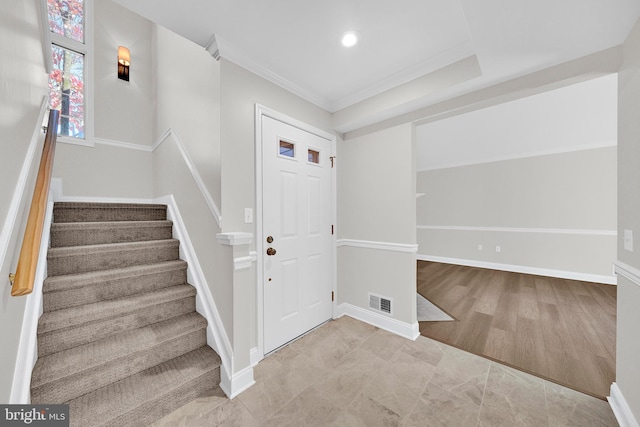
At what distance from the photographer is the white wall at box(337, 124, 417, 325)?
2.41m

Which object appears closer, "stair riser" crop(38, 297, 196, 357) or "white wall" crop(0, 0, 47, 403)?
"white wall" crop(0, 0, 47, 403)

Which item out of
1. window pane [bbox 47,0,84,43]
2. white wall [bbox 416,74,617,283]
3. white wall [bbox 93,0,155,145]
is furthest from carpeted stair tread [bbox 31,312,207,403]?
white wall [bbox 416,74,617,283]

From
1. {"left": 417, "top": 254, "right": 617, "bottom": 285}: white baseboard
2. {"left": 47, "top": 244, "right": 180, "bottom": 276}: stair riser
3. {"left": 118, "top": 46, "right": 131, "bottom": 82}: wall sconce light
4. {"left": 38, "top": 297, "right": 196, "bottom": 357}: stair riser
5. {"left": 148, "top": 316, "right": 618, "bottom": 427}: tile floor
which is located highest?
{"left": 118, "top": 46, "right": 131, "bottom": 82}: wall sconce light

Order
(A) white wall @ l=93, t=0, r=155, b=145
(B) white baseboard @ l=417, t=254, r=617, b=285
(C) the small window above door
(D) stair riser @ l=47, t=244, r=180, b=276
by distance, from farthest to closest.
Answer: (B) white baseboard @ l=417, t=254, r=617, b=285 < (A) white wall @ l=93, t=0, r=155, b=145 < (C) the small window above door < (D) stair riser @ l=47, t=244, r=180, b=276

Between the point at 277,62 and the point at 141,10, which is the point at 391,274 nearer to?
the point at 277,62

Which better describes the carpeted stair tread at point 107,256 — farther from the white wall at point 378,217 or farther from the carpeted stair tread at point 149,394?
the white wall at point 378,217

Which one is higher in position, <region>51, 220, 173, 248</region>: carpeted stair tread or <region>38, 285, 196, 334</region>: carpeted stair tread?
<region>51, 220, 173, 248</region>: carpeted stair tread

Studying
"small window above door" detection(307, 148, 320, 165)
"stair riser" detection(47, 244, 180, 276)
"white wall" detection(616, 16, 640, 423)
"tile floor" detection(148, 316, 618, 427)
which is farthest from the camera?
"small window above door" detection(307, 148, 320, 165)

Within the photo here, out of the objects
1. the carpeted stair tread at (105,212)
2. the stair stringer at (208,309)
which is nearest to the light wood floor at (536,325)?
the stair stringer at (208,309)

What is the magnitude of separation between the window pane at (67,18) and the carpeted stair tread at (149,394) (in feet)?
14.8

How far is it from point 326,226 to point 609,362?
8.74 ft

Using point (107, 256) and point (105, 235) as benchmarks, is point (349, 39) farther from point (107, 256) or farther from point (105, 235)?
point (105, 235)

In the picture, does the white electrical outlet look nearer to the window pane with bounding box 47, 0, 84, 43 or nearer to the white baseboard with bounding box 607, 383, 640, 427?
the white baseboard with bounding box 607, 383, 640, 427

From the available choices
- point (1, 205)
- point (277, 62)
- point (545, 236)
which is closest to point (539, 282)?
point (545, 236)
